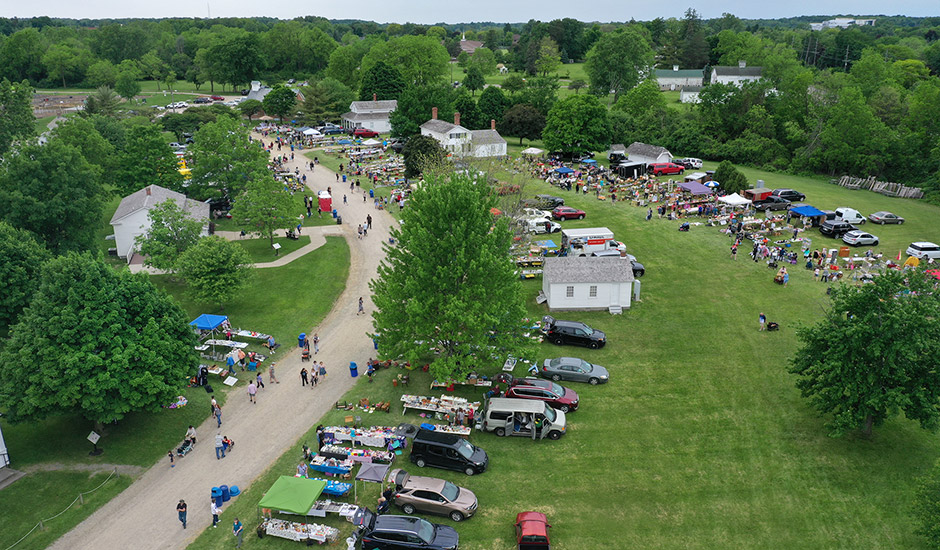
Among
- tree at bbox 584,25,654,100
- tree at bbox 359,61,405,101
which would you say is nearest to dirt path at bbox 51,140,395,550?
tree at bbox 359,61,405,101

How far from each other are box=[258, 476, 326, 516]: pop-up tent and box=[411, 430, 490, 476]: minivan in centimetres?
411

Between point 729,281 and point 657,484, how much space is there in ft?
77.0

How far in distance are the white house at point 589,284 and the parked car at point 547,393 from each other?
1044cm

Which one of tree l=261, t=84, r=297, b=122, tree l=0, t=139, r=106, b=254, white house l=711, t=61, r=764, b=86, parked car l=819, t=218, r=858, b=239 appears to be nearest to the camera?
tree l=0, t=139, r=106, b=254

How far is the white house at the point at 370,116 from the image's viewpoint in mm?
96750

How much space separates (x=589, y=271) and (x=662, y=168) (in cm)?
3722

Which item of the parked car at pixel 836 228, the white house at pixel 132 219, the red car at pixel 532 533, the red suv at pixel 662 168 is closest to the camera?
the red car at pixel 532 533

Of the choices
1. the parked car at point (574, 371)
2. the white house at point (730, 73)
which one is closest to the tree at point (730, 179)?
the parked car at point (574, 371)

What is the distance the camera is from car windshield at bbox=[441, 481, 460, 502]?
22297 mm

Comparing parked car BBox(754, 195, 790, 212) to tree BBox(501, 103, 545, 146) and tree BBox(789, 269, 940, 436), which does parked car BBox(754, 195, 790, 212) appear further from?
tree BBox(501, 103, 545, 146)

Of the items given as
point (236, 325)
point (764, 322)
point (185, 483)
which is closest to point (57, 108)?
point (236, 325)

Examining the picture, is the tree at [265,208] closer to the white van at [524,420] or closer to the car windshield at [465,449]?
the white van at [524,420]

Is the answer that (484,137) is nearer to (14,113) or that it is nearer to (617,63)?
(617,63)

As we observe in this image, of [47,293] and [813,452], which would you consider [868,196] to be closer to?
[813,452]
